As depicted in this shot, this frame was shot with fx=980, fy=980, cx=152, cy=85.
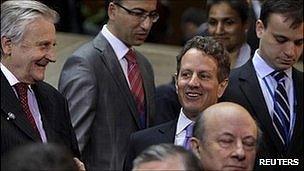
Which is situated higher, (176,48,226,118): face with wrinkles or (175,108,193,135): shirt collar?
(176,48,226,118): face with wrinkles

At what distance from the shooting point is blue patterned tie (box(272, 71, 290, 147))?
5578 mm

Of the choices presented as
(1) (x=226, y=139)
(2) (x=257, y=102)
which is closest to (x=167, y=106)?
(2) (x=257, y=102)

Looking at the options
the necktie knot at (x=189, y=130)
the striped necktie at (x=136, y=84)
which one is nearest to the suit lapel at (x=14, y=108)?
the necktie knot at (x=189, y=130)

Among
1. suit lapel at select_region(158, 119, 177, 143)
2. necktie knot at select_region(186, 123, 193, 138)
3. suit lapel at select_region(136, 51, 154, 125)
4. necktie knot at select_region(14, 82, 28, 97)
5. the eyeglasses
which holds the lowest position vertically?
suit lapel at select_region(136, 51, 154, 125)

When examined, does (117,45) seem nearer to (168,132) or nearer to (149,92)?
(149,92)

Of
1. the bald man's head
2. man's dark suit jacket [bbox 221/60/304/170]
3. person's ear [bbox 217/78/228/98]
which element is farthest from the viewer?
man's dark suit jacket [bbox 221/60/304/170]

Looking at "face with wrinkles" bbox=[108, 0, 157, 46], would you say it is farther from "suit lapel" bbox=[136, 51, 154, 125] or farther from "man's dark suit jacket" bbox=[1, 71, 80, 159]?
"man's dark suit jacket" bbox=[1, 71, 80, 159]

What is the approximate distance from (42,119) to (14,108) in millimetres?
234

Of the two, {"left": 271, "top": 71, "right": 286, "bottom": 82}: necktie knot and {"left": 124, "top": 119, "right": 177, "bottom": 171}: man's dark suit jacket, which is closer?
{"left": 124, "top": 119, "right": 177, "bottom": 171}: man's dark suit jacket

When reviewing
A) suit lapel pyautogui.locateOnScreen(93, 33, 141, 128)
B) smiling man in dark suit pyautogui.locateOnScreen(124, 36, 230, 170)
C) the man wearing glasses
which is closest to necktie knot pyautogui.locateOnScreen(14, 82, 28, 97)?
smiling man in dark suit pyautogui.locateOnScreen(124, 36, 230, 170)

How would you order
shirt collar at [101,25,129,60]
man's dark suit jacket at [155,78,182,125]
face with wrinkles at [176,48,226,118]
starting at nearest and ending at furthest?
face with wrinkles at [176,48,226,118] → shirt collar at [101,25,129,60] → man's dark suit jacket at [155,78,182,125]

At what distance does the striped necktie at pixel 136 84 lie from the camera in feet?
19.2

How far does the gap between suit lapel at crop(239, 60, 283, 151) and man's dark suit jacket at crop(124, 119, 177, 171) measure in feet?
2.15

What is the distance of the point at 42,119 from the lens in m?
4.94
